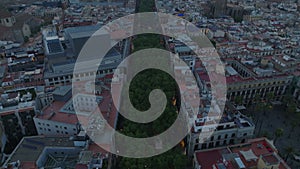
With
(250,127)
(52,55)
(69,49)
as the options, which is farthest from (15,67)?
(250,127)

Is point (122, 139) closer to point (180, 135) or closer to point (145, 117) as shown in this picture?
point (145, 117)

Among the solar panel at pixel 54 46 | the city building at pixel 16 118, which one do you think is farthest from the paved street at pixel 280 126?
the solar panel at pixel 54 46

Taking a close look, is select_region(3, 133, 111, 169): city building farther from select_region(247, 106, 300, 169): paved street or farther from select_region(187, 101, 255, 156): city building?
select_region(247, 106, 300, 169): paved street

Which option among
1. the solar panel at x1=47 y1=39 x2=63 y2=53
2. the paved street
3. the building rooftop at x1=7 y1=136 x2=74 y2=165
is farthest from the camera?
the solar panel at x1=47 y1=39 x2=63 y2=53

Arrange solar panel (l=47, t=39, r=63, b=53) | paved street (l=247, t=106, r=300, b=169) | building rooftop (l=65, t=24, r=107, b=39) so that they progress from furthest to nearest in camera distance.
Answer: building rooftop (l=65, t=24, r=107, b=39)
solar panel (l=47, t=39, r=63, b=53)
paved street (l=247, t=106, r=300, b=169)

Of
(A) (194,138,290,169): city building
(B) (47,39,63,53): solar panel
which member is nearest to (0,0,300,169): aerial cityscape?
(A) (194,138,290,169): city building
